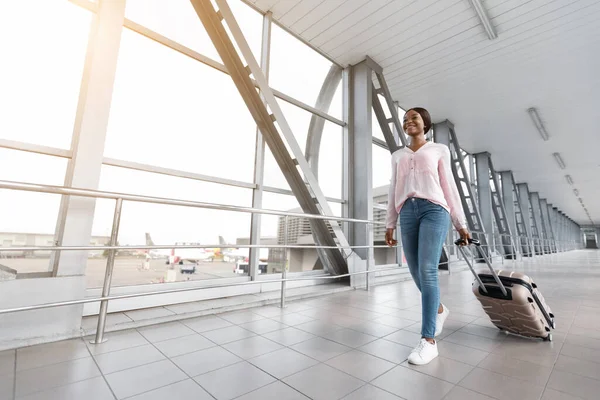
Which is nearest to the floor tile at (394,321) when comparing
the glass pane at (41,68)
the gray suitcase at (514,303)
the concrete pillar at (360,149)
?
the gray suitcase at (514,303)

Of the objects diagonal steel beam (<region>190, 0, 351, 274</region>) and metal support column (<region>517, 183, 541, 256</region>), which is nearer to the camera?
diagonal steel beam (<region>190, 0, 351, 274</region>)

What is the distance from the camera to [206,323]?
1666mm

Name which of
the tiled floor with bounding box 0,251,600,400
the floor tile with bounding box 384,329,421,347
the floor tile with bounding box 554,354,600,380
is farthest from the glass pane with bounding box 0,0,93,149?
the floor tile with bounding box 554,354,600,380

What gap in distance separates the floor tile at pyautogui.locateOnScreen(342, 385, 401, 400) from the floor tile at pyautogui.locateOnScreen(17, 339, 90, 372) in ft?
3.70

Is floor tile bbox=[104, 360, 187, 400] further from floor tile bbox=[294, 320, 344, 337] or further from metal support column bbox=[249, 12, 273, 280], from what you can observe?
metal support column bbox=[249, 12, 273, 280]

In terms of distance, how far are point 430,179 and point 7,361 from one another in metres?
1.94

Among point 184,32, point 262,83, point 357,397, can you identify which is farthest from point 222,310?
point 184,32

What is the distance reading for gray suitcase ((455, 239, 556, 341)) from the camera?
1361mm

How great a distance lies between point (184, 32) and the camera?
8.27 feet

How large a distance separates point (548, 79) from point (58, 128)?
5.92 metres

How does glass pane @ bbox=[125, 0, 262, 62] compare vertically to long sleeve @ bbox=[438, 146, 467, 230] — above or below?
above

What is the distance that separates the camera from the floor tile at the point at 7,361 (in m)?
1.03

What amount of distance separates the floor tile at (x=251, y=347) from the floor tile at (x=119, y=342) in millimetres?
441

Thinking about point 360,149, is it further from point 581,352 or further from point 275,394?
point 275,394
